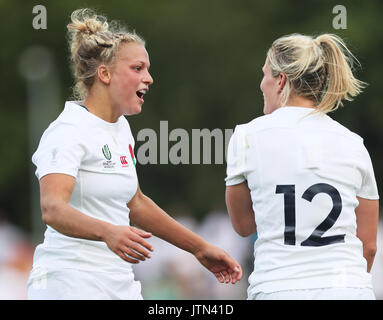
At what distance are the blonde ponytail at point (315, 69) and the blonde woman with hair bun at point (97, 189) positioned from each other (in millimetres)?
945

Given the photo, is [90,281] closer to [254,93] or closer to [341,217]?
[341,217]

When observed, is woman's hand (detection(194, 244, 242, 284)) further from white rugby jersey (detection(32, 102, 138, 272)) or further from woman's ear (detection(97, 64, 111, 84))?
woman's ear (detection(97, 64, 111, 84))

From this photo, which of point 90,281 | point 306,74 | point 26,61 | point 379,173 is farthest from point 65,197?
point 26,61

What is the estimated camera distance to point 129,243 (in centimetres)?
485

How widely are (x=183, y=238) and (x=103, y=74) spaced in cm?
104

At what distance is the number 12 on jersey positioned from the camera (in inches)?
192

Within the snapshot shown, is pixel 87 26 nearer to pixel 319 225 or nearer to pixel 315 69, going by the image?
pixel 315 69

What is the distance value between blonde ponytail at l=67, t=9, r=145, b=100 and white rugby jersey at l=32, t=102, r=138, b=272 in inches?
11.0

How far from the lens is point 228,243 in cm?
1675

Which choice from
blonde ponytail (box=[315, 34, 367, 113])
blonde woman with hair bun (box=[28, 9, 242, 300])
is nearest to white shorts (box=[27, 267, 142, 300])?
blonde woman with hair bun (box=[28, 9, 242, 300])

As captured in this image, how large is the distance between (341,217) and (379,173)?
25495 mm

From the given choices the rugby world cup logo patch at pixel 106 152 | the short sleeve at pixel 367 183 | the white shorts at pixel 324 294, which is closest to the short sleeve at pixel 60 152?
the rugby world cup logo patch at pixel 106 152

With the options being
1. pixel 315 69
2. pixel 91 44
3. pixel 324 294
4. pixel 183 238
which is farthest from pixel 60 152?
pixel 324 294

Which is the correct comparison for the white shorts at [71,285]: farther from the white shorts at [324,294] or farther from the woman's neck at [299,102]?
the woman's neck at [299,102]
